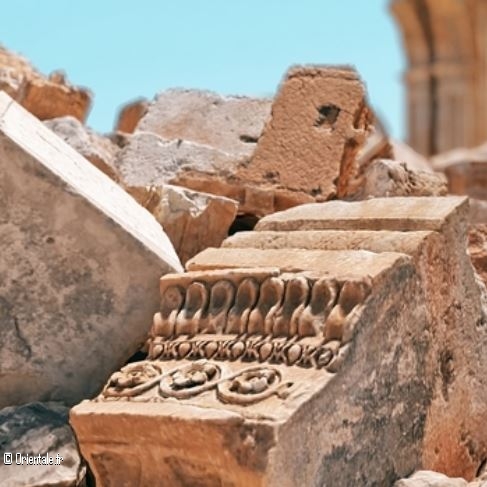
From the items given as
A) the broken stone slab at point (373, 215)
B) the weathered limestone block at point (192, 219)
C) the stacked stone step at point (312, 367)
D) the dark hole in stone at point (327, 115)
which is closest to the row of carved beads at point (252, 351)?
the stacked stone step at point (312, 367)

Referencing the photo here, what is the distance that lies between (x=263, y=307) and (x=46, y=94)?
3.80 m

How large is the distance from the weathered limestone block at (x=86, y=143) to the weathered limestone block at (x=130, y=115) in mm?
2226

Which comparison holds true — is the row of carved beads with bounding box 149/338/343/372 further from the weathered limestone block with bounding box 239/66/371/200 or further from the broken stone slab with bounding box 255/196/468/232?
the weathered limestone block with bounding box 239/66/371/200

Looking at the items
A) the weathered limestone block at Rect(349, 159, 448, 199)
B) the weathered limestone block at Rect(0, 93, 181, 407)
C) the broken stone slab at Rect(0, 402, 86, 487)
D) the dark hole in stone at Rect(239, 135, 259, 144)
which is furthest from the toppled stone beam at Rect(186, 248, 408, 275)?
the dark hole in stone at Rect(239, 135, 259, 144)

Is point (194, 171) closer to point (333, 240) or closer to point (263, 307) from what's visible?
point (333, 240)

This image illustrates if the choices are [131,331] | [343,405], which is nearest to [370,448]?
[343,405]

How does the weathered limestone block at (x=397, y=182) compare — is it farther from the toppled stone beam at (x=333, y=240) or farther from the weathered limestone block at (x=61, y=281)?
the weathered limestone block at (x=61, y=281)

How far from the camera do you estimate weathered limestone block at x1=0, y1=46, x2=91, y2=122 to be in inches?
291

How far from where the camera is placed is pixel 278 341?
387 centimetres

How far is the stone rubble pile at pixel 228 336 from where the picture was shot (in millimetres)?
3682

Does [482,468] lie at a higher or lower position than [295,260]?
lower

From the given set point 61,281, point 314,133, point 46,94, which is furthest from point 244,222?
point 46,94

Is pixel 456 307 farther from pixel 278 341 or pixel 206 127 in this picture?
pixel 206 127

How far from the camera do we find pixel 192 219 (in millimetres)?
5238
